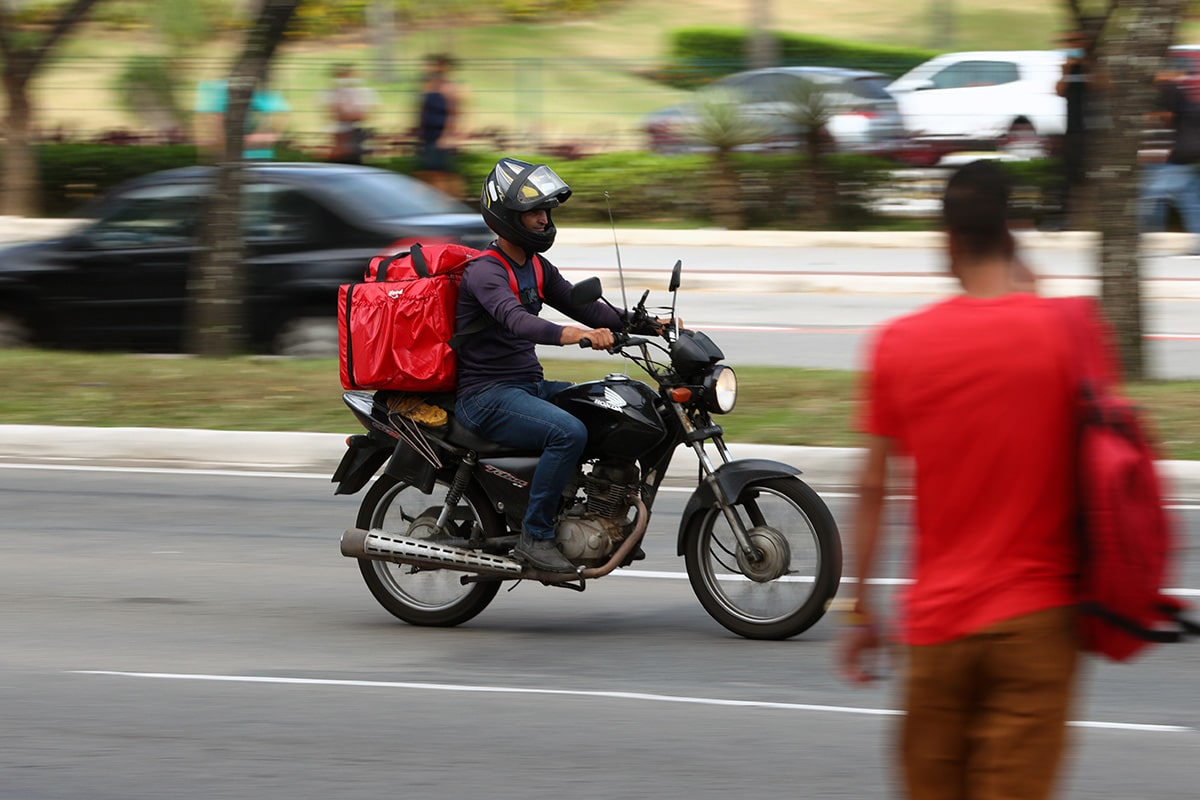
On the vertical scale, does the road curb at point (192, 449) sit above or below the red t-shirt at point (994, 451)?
below

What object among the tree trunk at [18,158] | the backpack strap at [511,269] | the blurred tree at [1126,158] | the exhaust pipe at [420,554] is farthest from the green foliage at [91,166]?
the backpack strap at [511,269]

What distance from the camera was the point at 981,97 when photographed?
25.6m

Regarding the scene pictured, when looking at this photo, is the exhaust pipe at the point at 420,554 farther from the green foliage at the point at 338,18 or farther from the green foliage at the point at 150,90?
the green foliage at the point at 338,18

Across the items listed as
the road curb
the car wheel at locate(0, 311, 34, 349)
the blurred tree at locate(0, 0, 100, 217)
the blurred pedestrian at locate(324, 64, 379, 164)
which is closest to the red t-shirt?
the road curb

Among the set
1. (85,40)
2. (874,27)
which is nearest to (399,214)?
(85,40)

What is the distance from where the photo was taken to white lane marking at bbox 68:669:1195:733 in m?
5.70

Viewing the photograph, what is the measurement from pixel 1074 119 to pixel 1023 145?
2219 millimetres

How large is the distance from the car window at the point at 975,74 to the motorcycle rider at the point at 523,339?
19.8 meters

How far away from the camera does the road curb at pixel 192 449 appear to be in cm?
1027

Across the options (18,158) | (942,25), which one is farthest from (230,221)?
(942,25)

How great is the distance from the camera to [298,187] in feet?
43.9

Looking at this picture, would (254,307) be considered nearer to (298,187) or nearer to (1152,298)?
(298,187)

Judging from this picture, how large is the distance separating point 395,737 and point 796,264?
15.0 metres

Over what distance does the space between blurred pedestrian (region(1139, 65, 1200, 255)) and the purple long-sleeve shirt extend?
1379cm
